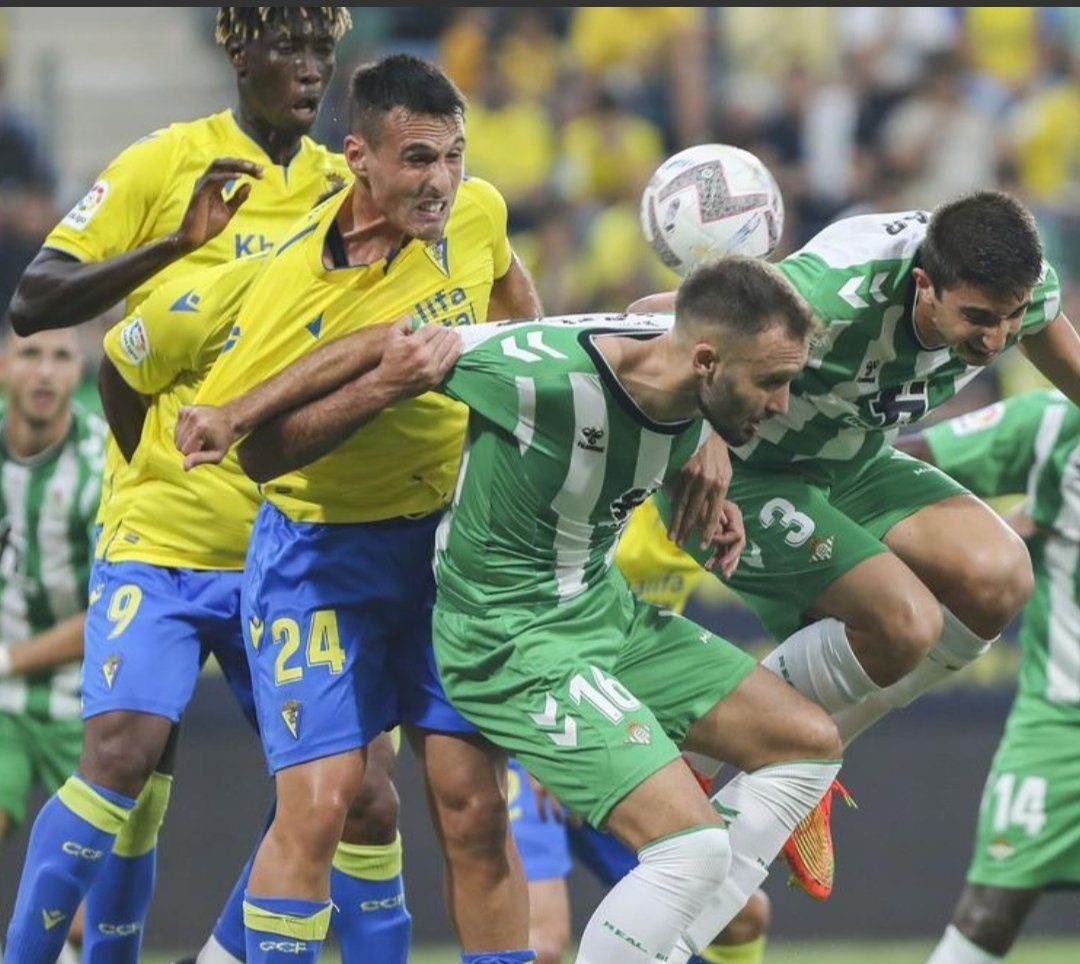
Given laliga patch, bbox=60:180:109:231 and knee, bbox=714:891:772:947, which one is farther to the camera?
knee, bbox=714:891:772:947

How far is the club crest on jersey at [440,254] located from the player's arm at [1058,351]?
5.28ft

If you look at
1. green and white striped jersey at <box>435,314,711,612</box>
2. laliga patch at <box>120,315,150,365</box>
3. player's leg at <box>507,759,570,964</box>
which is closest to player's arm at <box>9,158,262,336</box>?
laliga patch at <box>120,315,150,365</box>

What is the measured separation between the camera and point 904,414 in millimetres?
5949

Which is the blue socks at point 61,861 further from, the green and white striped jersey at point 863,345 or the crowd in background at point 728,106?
the crowd in background at point 728,106

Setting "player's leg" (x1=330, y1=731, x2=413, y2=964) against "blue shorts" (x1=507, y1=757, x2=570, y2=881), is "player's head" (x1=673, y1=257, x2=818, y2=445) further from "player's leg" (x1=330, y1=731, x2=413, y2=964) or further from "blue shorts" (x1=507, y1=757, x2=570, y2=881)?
"blue shorts" (x1=507, y1=757, x2=570, y2=881)

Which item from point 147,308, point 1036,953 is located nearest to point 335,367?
point 147,308

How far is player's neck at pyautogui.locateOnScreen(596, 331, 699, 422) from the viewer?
518 centimetres

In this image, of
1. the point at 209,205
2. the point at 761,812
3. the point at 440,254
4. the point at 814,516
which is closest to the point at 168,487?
the point at 209,205

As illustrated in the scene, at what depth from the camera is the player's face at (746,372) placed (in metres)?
5.08

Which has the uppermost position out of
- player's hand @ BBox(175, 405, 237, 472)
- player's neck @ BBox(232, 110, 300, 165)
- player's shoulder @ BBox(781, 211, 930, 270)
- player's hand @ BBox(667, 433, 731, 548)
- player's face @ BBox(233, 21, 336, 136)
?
player's face @ BBox(233, 21, 336, 136)

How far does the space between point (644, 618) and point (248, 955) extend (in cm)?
132

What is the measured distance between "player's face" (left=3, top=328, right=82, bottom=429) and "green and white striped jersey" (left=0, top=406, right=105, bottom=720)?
0.14 metres

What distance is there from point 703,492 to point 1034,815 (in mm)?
2721

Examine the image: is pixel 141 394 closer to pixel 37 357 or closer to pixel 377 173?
pixel 377 173
